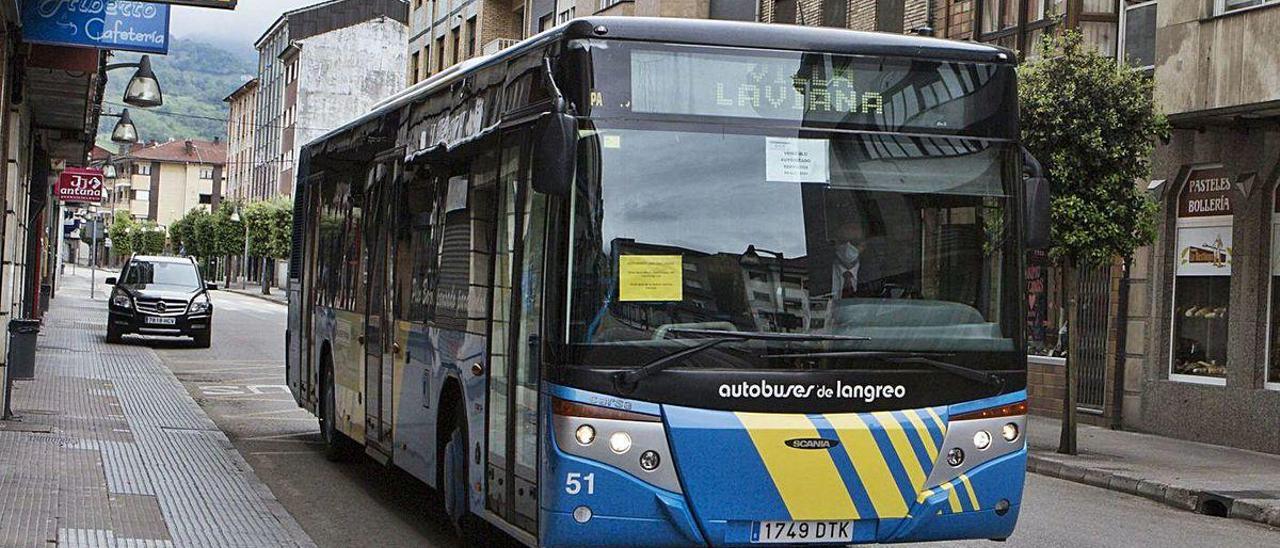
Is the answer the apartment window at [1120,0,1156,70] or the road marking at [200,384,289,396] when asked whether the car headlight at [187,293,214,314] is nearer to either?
the road marking at [200,384,289,396]

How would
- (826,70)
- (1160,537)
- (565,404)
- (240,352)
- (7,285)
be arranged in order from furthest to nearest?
(240,352), (7,285), (1160,537), (826,70), (565,404)

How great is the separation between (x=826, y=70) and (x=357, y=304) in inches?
219

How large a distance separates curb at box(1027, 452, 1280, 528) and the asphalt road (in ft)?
0.64

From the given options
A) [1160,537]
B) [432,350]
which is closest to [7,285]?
[432,350]

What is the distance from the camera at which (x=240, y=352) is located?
31.0 m

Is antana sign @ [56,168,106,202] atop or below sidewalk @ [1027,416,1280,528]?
atop

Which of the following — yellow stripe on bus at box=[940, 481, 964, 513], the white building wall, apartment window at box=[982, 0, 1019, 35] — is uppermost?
the white building wall

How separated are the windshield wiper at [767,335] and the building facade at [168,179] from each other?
162 metres

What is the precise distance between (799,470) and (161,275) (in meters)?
27.1

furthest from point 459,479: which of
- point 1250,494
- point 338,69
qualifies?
point 338,69

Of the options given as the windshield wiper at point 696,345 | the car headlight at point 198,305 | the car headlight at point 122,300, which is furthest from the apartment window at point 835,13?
the windshield wiper at point 696,345

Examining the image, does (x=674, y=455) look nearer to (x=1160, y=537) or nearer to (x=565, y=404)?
(x=565, y=404)

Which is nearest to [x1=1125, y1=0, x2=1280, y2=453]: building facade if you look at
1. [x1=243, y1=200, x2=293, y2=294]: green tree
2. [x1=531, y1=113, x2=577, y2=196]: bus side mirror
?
[x1=531, y1=113, x2=577, y2=196]: bus side mirror

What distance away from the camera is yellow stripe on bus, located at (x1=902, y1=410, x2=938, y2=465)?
24.8 ft
